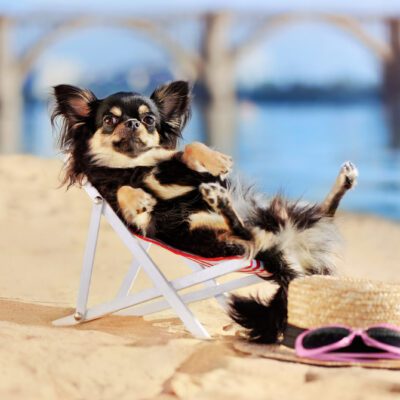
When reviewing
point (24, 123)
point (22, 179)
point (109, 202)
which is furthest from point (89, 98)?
point (24, 123)

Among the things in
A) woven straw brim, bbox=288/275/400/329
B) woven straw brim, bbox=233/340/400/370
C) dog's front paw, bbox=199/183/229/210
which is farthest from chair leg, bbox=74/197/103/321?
woven straw brim, bbox=288/275/400/329

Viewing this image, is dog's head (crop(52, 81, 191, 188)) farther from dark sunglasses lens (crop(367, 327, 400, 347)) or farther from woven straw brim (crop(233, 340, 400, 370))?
dark sunglasses lens (crop(367, 327, 400, 347))

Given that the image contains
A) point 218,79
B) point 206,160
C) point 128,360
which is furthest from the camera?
point 218,79

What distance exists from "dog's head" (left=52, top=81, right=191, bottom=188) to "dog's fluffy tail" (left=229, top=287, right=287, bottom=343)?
0.63 metres

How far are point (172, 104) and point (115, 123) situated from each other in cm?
27

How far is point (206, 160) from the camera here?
106 inches

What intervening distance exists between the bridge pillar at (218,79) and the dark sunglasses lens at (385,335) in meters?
15.6

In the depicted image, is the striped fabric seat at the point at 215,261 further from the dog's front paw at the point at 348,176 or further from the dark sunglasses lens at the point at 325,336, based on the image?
the dog's front paw at the point at 348,176

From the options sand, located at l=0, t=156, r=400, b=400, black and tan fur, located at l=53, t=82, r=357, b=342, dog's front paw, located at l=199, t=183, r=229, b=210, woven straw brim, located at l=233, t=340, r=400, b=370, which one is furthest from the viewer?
black and tan fur, located at l=53, t=82, r=357, b=342

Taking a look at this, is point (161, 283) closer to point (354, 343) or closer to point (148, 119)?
point (148, 119)

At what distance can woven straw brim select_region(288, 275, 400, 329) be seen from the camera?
2.52m

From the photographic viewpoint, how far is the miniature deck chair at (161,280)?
2.71m

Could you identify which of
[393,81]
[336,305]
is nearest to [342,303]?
[336,305]

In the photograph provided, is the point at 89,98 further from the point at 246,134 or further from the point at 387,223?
the point at 246,134
